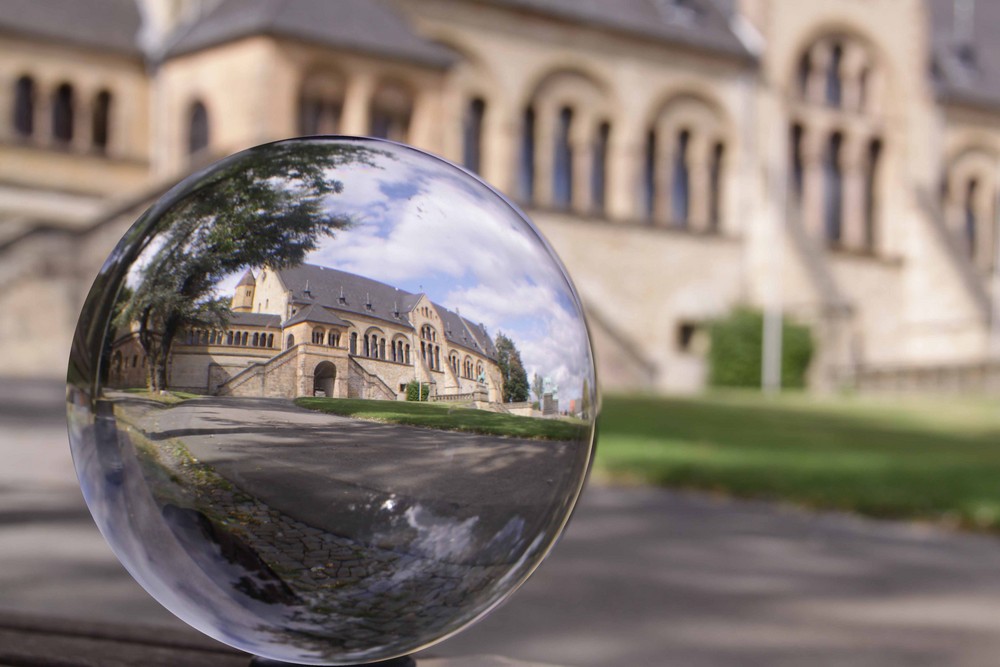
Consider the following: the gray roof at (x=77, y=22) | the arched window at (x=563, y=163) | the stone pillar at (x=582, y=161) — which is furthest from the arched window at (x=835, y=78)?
the gray roof at (x=77, y=22)

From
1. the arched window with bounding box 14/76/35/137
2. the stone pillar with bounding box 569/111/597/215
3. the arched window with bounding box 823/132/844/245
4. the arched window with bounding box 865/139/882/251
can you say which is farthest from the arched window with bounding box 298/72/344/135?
the arched window with bounding box 865/139/882/251

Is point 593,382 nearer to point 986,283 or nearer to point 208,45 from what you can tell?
point 208,45

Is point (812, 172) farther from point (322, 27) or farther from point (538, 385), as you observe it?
point (538, 385)

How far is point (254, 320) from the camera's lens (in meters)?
1.81

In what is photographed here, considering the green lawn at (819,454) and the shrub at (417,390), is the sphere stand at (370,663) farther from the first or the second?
the green lawn at (819,454)

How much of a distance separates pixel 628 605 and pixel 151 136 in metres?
24.9

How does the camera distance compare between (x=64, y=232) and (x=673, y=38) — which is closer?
(x=64, y=232)

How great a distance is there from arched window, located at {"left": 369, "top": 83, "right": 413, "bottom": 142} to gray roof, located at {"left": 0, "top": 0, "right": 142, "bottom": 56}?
7.58 m

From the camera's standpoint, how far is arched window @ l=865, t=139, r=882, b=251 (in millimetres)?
35219

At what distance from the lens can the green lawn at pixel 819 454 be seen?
8469mm

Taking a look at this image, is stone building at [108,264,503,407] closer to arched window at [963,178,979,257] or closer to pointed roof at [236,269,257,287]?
pointed roof at [236,269,257,287]

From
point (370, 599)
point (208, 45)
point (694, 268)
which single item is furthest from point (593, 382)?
point (694, 268)

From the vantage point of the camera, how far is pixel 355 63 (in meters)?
23.6

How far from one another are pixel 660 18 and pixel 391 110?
11520 mm
